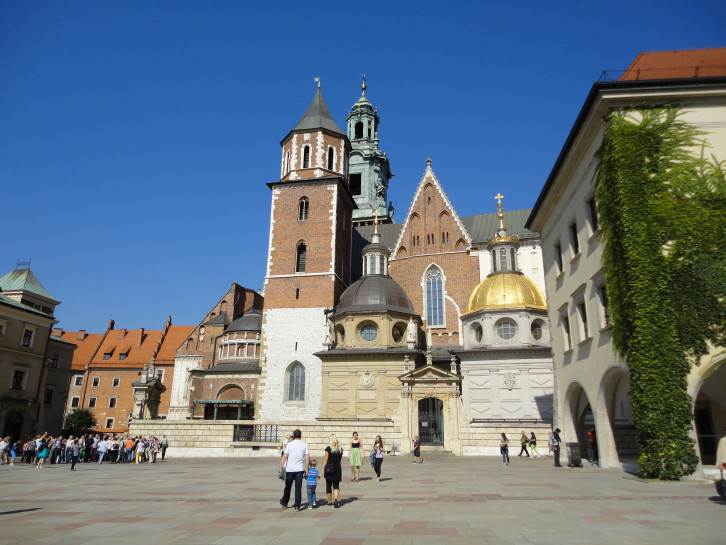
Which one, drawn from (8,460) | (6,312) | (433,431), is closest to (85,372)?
(6,312)

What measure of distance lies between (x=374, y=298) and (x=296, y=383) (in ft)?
26.7

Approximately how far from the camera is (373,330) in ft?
113

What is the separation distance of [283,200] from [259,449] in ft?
68.4

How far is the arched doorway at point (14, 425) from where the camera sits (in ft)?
117

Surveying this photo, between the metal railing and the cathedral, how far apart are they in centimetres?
8

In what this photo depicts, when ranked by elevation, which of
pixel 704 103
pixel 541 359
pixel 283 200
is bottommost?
pixel 541 359

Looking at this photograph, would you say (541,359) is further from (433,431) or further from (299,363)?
(299,363)

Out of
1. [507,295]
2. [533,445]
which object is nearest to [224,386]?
[507,295]

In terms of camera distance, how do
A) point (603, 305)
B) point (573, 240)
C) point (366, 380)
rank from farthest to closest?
point (366, 380) < point (573, 240) < point (603, 305)

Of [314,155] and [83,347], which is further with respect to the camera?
[83,347]

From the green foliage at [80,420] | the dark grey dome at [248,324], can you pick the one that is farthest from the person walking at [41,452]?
the green foliage at [80,420]

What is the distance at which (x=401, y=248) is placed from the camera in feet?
142

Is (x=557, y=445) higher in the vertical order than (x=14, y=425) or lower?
lower

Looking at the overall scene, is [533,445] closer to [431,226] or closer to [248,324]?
[431,226]
